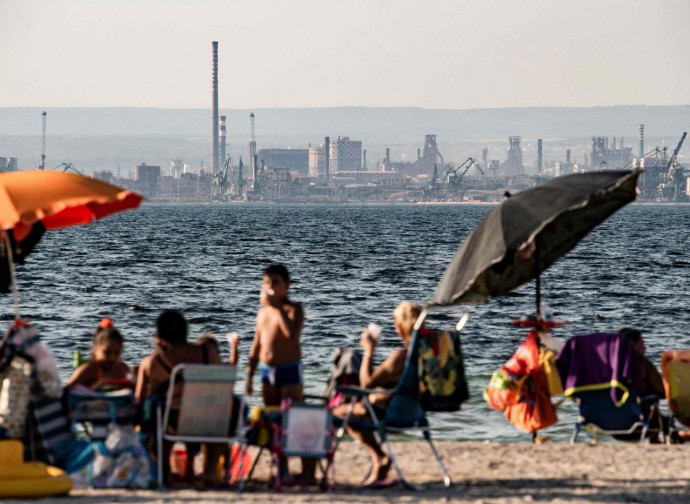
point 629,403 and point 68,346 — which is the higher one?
point 629,403

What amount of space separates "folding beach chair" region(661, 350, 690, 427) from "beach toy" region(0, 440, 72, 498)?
4.48 m

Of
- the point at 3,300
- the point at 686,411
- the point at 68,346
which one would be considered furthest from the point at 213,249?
the point at 686,411

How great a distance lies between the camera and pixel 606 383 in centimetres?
894

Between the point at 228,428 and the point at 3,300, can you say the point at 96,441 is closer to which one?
the point at 228,428

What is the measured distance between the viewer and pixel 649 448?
9320 mm

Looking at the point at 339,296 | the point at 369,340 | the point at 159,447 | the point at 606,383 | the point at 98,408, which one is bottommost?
the point at 339,296

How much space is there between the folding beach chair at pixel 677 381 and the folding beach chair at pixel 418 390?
2315mm

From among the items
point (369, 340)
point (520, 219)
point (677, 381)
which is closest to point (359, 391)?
point (369, 340)

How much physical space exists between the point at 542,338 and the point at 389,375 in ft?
6.13

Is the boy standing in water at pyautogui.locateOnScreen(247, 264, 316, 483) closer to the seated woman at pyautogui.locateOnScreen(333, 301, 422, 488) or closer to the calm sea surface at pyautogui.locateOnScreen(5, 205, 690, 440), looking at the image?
the seated woman at pyautogui.locateOnScreen(333, 301, 422, 488)

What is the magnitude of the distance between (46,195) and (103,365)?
3.74 ft

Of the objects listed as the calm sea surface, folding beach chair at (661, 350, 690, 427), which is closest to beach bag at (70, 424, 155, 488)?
folding beach chair at (661, 350, 690, 427)

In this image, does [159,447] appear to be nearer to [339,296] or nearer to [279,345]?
[279,345]

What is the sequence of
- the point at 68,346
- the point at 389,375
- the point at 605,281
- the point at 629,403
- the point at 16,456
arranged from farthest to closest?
the point at 605,281 < the point at 68,346 < the point at 629,403 < the point at 389,375 < the point at 16,456
